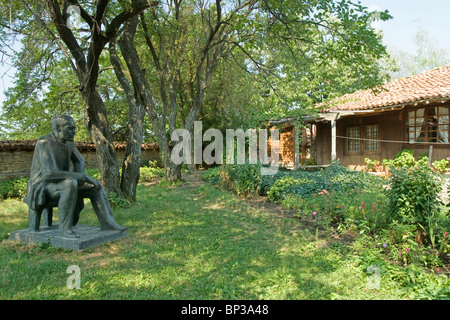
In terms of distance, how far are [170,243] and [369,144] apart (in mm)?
13747

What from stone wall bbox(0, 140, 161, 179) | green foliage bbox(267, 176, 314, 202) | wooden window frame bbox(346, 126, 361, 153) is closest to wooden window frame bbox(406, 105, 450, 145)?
wooden window frame bbox(346, 126, 361, 153)

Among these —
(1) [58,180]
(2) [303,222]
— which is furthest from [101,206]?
(2) [303,222]

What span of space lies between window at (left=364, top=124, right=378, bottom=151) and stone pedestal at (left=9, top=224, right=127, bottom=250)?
1403 cm

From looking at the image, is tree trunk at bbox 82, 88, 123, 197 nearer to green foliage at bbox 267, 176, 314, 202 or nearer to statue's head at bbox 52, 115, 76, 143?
statue's head at bbox 52, 115, 76, 143

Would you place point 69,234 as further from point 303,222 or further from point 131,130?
point 303,222

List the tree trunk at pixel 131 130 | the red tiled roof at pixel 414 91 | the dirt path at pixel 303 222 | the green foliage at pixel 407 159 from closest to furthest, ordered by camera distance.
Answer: the dirt path at pixel 303 222 → the tree trunk at pixel 131 130 → the red tiled roof at pixel 414 91 → the green foliage at pixel 407 159

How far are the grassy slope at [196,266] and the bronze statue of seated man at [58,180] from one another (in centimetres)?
54

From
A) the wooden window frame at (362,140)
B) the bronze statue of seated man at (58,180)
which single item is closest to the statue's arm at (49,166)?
the bronze statue of seated man at (58,180)

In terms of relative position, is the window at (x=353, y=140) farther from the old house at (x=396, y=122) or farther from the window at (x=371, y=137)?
the window at (x=371, y=137)

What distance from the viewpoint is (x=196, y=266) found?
382cm

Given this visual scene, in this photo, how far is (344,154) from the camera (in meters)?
16.3

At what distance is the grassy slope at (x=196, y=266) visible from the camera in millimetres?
3096

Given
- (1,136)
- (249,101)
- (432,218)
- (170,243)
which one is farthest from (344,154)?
(1,136)

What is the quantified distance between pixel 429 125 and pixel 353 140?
3919 millimetres
